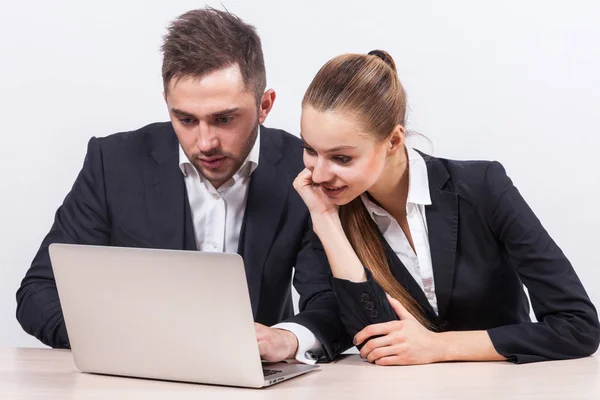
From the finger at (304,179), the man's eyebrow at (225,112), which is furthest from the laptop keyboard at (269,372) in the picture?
the man's eyebrow at (225,112)

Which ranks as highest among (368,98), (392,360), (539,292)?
(368,98)

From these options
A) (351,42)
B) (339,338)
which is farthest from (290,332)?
(351,42)

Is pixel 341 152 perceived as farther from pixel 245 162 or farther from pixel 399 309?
pixel 245 162

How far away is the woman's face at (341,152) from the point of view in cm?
229

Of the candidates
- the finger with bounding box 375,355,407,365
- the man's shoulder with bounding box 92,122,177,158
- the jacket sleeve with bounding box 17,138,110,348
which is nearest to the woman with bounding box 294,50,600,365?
the finger with bounding box 375,355,407,365

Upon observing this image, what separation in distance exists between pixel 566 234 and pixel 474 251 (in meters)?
1.58

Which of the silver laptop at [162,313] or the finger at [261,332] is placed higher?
the silver laptop at [162,313]

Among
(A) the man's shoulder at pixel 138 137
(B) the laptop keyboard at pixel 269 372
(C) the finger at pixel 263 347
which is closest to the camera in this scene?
(B) the laptop keyboard at pixel 269 372

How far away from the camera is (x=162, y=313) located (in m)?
1.87

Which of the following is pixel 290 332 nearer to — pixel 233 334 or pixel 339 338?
pixel 339 338

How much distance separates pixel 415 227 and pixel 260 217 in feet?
1.75

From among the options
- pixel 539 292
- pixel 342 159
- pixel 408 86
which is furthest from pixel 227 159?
pixel 408 86

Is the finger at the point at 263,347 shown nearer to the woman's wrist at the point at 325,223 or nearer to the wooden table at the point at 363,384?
the wooden table at the point at 363,384

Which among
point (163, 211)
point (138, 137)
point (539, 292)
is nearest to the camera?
point (539, 292)
